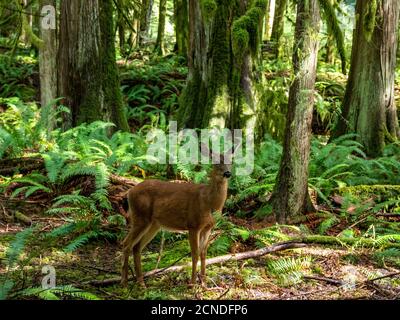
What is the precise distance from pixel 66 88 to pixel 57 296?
22.7ft

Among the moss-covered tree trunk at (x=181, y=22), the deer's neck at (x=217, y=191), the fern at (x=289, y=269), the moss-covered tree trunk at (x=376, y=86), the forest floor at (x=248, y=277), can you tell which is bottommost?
the forest floor at (x=248, y=277)

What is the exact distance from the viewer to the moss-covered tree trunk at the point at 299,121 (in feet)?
20.8

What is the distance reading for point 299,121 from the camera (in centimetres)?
671

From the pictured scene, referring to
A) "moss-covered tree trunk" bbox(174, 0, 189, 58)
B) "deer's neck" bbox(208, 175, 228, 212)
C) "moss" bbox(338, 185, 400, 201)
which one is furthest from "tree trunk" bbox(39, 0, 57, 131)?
"deer's neck" bbox(208, 175, 228, 212)

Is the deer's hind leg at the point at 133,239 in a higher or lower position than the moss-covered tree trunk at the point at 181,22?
lower

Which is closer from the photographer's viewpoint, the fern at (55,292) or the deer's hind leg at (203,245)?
the fern at (55,292)

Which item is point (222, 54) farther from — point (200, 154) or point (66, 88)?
point (66, 88)

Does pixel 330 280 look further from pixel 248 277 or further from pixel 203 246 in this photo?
pixel 203 246

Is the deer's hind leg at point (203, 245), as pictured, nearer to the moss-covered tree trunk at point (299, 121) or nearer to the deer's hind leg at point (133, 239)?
the deer's hind leg at point (133, 239)

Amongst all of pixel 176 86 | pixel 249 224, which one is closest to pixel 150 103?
pixel 176 86

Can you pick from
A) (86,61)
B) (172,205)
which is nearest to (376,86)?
(86,61)

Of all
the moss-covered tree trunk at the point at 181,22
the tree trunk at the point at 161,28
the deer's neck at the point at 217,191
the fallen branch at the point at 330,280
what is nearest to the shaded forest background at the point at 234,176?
the fallen branch at the point at 330,280

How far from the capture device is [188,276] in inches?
205

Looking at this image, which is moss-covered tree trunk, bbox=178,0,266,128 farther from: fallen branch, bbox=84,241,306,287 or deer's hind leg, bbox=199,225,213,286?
deer's hind leg, bbox=199,225,213,286
